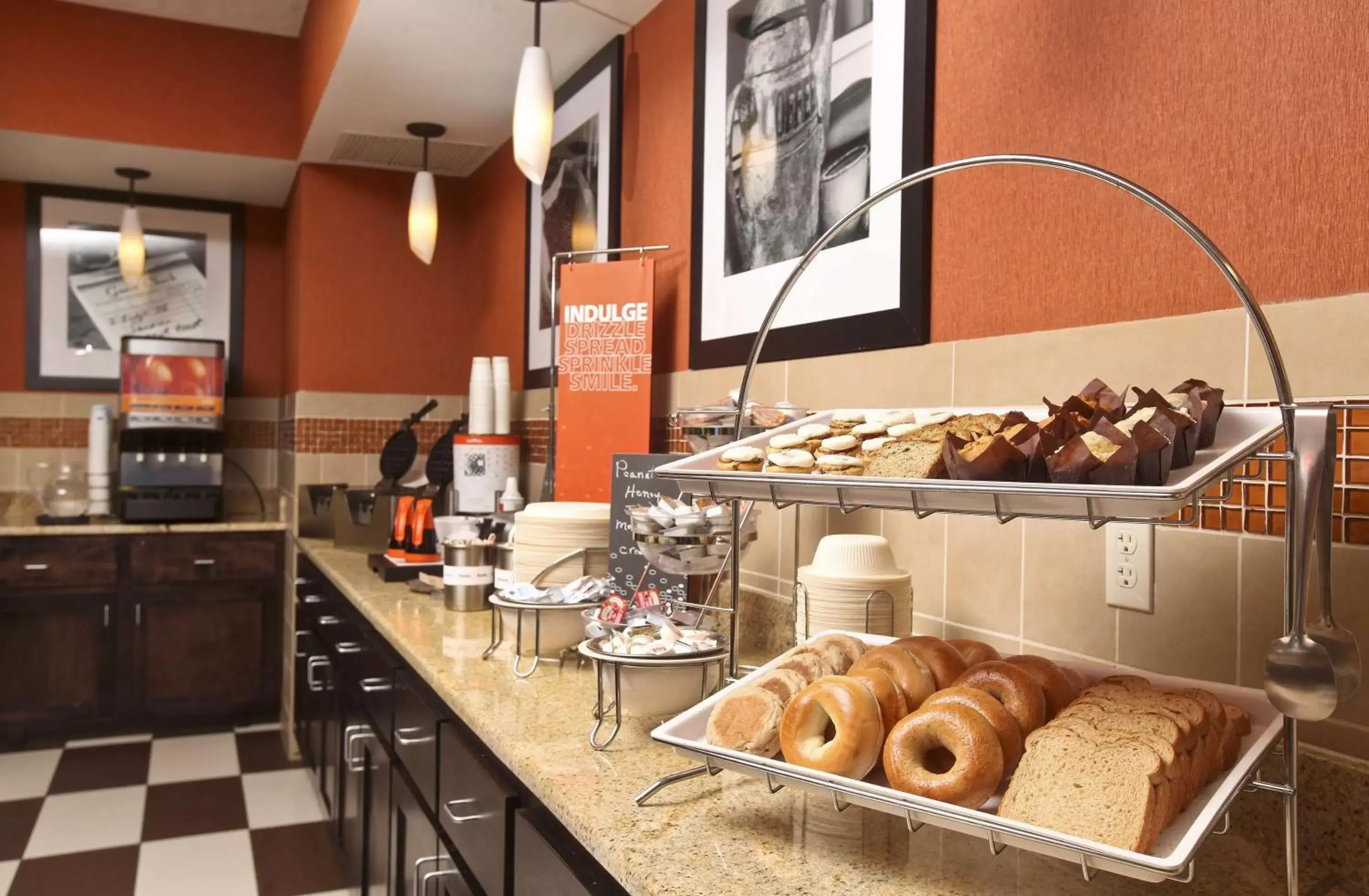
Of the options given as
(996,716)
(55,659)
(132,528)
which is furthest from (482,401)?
(996,716)

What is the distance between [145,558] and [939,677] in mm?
3743

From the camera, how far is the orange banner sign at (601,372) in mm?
2432

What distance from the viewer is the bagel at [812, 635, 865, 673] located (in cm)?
117

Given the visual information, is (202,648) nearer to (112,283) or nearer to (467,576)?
(112,283)

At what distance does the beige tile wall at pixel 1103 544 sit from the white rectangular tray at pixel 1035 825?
8 centimetres

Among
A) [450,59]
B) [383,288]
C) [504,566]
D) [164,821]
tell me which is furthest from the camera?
[383,288]

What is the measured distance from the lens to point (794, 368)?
1863mm

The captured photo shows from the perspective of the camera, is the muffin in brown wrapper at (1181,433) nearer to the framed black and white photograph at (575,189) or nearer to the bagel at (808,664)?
the bagel at (808,664)

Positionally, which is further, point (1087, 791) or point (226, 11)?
point (226, 11)

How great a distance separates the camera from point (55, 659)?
3.88 m

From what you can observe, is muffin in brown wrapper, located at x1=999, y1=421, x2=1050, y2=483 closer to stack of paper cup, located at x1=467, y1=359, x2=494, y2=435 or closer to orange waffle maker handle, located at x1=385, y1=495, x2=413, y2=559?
orange waffle maker handle, located at x1=385, y1=495, x2=413, y2=559

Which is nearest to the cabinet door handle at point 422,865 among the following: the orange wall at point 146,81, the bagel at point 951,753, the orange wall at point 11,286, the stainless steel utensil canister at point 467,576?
the stainless steel utensil canister at point 467,576

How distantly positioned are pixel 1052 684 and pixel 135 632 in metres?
3.91

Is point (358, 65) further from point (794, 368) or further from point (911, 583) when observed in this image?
point (911, 583)
